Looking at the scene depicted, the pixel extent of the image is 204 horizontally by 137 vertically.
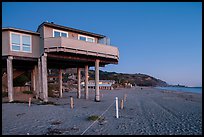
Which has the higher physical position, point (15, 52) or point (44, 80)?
point (15, 52)

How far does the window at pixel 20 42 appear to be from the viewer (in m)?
20.0

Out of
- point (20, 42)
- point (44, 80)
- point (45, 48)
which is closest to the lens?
point (45, 48)

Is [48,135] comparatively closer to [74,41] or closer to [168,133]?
[168,133]

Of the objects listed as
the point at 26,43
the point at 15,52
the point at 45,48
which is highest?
the point at 26,43

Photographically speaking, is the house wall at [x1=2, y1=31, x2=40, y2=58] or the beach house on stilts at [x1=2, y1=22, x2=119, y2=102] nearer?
the beach house on stilts at [x1=2, y1=22, x2=119, y2=102]

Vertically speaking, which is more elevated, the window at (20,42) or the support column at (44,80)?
the window at (20,42)

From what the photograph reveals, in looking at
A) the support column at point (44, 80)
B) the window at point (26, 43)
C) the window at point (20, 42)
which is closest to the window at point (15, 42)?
the window at point (20, 42)

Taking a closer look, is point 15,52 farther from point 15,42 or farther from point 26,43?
point 26,43

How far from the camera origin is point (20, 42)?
2034 cm

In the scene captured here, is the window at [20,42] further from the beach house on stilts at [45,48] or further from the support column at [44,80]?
the support column at [44,80]

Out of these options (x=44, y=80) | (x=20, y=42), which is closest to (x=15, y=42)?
(x=20, y=42)

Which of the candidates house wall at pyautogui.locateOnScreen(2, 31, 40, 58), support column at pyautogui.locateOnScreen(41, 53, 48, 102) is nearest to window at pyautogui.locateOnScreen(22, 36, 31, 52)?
house wall at pyautogui.locateOnScreen(2, 31, 40, 58)

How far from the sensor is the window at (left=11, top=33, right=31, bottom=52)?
20.0 metres

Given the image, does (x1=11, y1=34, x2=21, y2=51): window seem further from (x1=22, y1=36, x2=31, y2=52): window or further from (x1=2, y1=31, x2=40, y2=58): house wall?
(x1=22, y1=36, x2=31, y2=52): window
